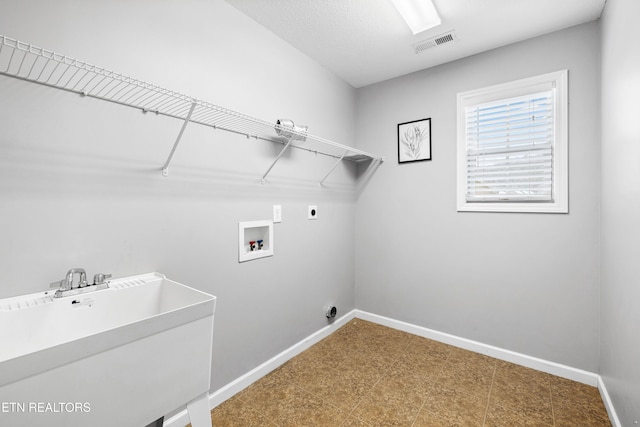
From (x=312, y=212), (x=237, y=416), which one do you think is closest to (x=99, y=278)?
(x=237, y=416)

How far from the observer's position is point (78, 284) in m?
1.13

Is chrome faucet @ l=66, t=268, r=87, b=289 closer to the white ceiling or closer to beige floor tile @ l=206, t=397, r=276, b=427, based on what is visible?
beige floor tile @ l=206, t=397, r=276, b=427

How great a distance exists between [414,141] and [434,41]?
791mm

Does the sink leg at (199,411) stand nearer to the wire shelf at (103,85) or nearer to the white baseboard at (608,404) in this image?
the wire shelf at (103,85)

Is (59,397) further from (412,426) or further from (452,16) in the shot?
(452,16)

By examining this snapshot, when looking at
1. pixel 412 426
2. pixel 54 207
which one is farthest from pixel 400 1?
pixel 412 426

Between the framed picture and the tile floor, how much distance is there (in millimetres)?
1679

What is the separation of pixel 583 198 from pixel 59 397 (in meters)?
2.78

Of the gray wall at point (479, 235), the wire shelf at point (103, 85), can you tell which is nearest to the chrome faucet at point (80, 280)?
the wire shelf at point (103, 85)

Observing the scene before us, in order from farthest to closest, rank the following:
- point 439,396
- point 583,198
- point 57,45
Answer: point 583,198, point 439,396, point 57,45

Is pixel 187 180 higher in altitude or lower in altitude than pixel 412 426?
higher

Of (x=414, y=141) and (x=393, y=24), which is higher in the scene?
(x=393, y=24)

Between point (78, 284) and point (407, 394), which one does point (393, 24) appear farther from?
point (407, 394)

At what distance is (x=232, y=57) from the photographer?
1.76 m
